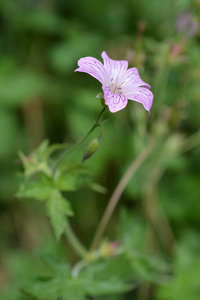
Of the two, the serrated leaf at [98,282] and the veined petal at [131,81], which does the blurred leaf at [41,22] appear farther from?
the serrated leaf at [98,282]

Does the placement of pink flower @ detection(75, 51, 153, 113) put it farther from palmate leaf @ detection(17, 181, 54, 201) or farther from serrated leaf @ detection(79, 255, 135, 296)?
serrated leaf @ detection(79, 255, 135, 296)

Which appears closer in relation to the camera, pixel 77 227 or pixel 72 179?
pixel 72 179

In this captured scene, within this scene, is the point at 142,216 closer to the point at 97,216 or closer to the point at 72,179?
the point at 97,216

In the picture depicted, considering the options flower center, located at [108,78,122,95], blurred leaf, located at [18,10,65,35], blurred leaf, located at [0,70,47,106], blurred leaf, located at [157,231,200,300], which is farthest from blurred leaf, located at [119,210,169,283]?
blurred leaf, located at [18,10,65,35]

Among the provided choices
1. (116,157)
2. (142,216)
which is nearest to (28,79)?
(116,157)

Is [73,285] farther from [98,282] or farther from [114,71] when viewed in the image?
[114,71]

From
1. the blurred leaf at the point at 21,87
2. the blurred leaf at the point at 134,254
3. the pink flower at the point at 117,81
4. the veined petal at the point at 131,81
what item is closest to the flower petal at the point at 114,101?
the pink flower at the point at 117,81

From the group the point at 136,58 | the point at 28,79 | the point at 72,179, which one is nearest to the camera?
the point at 72,179
